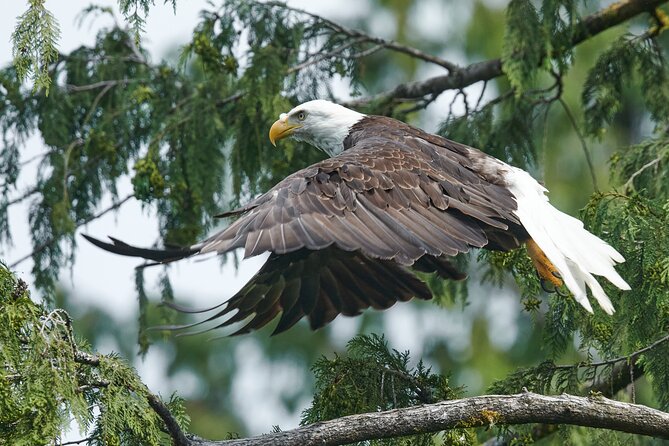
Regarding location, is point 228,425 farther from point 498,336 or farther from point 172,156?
point 172,156

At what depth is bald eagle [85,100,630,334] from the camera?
3986 millimetres

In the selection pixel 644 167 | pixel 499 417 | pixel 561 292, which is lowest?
pixel 499 417

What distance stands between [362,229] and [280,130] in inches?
65.3

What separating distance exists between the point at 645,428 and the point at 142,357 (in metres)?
2.86

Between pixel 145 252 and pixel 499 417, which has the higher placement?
pixel 145 252

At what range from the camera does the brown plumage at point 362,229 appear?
3.96 m

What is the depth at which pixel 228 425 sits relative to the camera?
1369cm

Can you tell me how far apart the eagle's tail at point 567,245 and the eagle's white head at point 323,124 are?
118 centimetres

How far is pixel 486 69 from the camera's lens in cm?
591

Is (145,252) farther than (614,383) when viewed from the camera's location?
No

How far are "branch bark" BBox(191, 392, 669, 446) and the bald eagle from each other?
1.74 ft

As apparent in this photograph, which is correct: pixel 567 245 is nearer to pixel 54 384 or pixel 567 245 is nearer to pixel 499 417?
pixel 499 417

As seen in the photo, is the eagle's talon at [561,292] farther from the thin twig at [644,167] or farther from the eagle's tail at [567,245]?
the thin twig at [644,167]

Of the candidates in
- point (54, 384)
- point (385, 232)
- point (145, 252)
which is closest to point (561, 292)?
point (385, 232)
